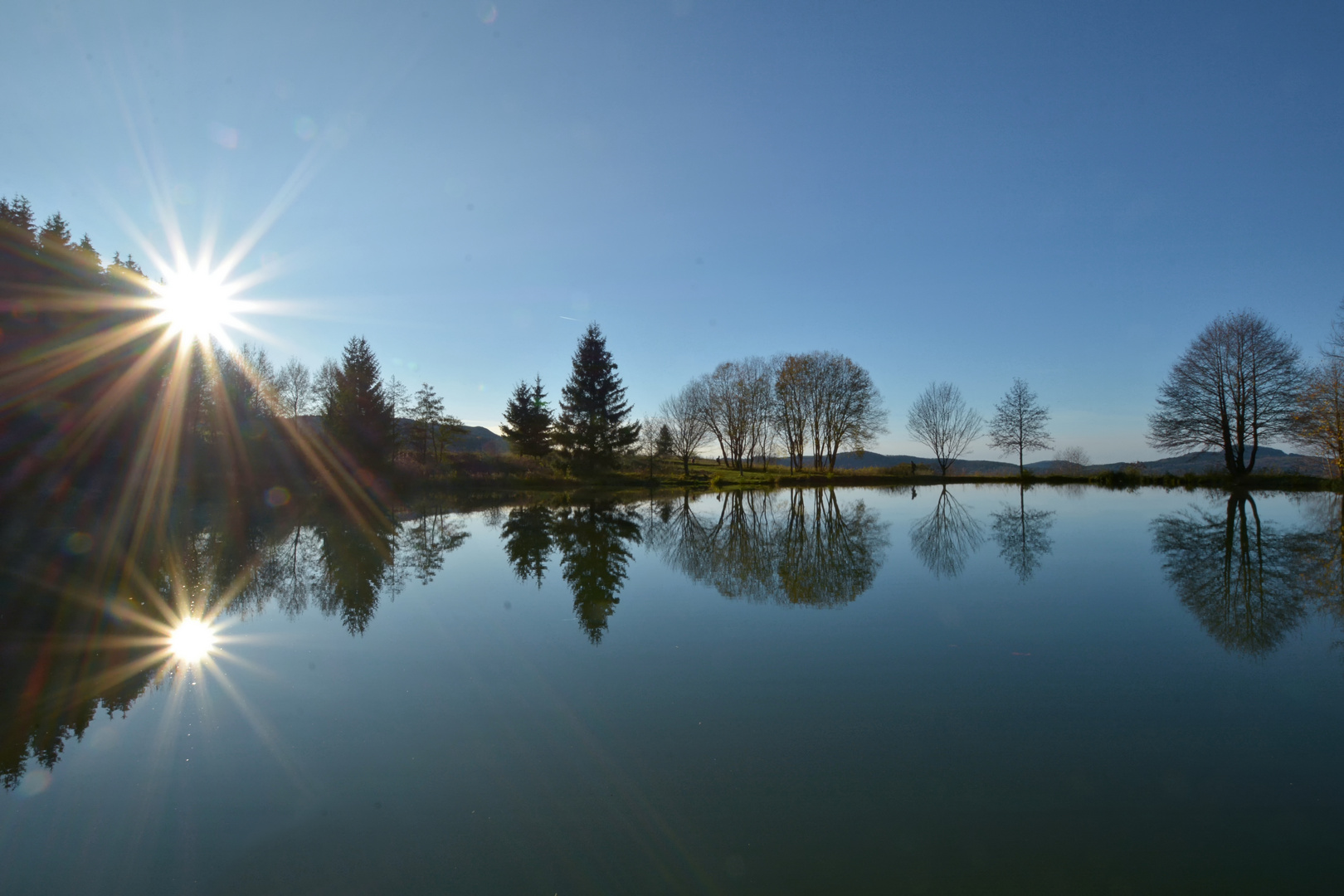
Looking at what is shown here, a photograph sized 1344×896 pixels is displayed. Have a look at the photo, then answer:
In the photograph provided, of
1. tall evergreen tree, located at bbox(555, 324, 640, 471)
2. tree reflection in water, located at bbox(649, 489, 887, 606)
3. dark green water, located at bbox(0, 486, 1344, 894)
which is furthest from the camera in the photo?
tall evergreen tree, located at bbox(555, 324, 640, 471)

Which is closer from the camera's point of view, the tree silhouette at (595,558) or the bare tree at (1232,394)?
the tree silhouette at (595,558)

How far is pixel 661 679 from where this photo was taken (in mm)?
4449

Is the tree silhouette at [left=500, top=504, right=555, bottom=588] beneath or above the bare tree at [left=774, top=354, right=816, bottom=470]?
beneath

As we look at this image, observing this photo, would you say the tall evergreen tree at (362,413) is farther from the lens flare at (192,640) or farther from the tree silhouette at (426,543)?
the lens flare at (192,640)

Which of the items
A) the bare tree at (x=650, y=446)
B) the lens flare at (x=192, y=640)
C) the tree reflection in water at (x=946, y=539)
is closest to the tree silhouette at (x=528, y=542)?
the lens flare at (x=192, y=640)

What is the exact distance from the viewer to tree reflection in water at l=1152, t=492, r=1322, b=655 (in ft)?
18.7

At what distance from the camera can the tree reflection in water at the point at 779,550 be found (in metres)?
7.59

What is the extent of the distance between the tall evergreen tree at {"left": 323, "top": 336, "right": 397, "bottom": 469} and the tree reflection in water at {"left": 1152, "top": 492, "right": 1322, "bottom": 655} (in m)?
31.1

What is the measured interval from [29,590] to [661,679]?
8.66 meters

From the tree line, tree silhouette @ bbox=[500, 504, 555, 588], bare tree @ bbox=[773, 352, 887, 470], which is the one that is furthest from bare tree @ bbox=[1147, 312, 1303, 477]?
tree silhouette @ bbox=[500, 504, 555, 588]

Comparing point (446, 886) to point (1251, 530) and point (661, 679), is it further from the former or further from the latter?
point (1251, 530)

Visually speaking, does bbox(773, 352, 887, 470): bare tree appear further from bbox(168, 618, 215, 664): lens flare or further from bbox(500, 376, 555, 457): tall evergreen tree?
bbox(168, 618, 215, 664): lens flare

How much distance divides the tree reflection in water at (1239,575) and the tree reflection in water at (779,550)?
3.43m

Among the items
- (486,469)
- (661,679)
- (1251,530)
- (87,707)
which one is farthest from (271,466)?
(1251,530)
